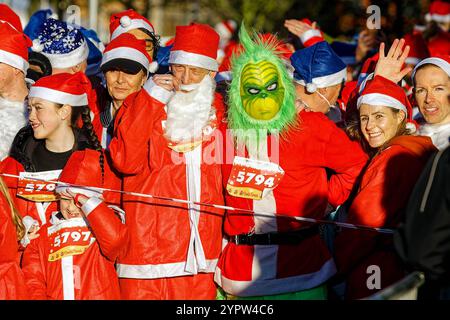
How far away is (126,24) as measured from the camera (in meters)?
6.59

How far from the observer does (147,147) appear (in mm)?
5164

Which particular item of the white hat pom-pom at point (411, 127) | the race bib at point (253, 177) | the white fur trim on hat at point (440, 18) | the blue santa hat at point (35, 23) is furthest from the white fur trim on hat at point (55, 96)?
the white fur trim on hat at point (440, 18)

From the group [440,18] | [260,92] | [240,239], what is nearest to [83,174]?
[240,239]

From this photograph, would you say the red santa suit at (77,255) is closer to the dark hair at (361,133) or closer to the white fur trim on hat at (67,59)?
the dark hair at (361,133)

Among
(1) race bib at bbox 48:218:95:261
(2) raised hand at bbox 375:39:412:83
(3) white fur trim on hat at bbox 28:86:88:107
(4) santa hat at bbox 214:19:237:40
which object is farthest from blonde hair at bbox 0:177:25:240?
(4) santa hat at bbox 214:19:237:40

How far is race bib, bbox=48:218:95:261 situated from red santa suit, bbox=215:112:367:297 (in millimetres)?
895

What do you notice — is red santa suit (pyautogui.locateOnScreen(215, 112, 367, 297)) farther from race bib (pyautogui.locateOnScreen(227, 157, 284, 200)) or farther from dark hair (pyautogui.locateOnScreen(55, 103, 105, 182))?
dark hair (pyautogui.locateOnScreen(55, 103, 105, 182))

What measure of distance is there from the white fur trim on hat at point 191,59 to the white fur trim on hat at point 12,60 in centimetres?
134

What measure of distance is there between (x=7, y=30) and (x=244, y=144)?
2.47 m

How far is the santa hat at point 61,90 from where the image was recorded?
5.53 meters

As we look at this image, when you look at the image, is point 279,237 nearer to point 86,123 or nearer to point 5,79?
point 86,123
